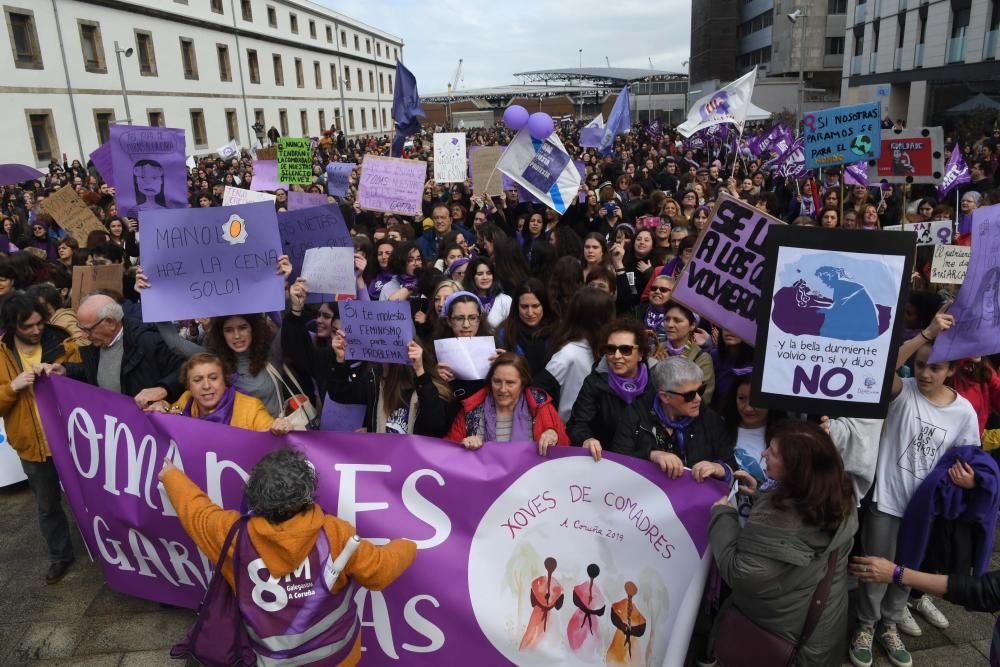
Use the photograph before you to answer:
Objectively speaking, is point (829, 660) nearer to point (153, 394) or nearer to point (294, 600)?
point (294, 600)

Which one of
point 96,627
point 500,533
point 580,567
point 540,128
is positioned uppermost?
point 540,128

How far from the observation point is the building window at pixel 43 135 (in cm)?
2500

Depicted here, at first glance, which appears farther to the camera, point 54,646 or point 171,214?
point 171,214

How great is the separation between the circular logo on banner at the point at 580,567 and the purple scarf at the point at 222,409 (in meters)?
1.39

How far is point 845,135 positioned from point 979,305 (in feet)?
13.6

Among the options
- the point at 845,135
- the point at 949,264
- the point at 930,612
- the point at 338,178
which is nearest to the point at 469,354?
the point at 930,612

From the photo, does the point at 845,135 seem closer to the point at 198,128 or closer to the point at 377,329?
the point at 377,329

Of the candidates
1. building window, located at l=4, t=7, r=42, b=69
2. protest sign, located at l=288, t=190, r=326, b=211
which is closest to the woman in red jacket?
protest sign, located at l=288, t=190, r=326, b=211

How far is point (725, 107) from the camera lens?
11.2 meters

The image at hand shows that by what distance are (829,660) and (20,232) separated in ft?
34.9

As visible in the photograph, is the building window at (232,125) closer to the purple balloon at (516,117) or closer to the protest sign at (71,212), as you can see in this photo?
the protest sign at (71,212)

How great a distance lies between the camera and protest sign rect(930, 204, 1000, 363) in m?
2.82

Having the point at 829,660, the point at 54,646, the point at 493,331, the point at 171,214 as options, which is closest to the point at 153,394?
the point at 171,214

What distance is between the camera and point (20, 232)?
357 inches
